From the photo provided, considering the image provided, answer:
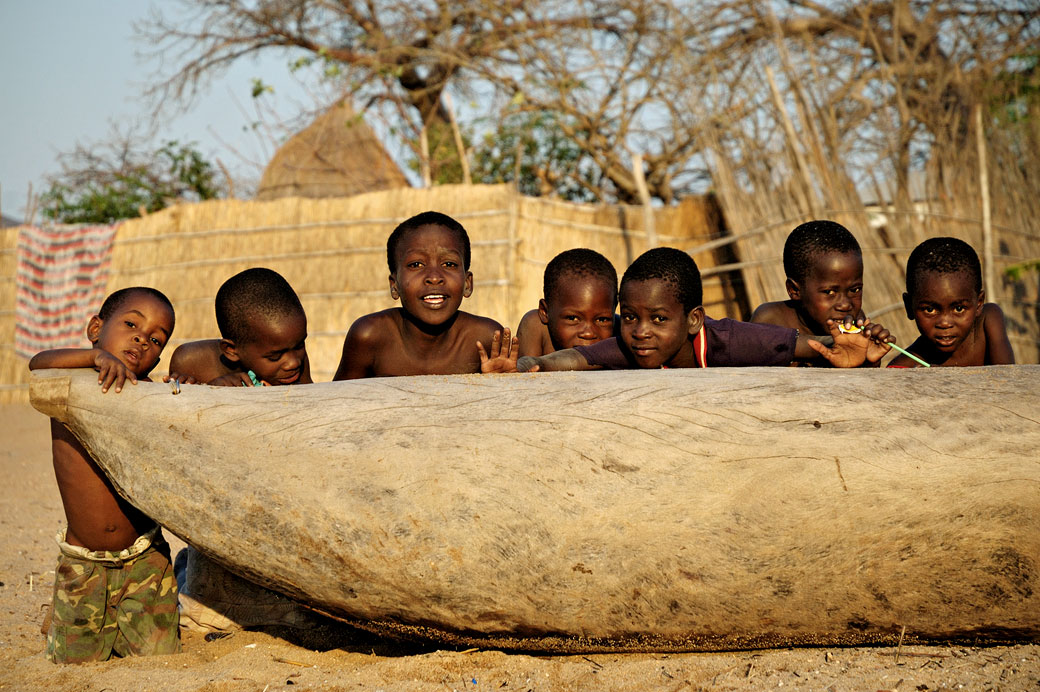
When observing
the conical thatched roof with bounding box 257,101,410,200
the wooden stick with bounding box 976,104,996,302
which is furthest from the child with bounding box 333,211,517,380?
the conical thatched roof with bounding box 257,101,410,200

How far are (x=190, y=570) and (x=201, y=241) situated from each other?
266 inches

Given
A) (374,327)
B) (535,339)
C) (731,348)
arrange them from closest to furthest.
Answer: (731,348) < (374,327) < (535,339)

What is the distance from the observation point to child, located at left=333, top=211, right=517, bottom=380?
10.5 ft

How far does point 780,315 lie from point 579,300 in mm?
804

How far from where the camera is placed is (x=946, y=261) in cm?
304

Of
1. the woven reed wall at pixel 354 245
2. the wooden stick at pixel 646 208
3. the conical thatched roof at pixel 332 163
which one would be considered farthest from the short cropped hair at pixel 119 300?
the conical thatched roof at pixel 332 163

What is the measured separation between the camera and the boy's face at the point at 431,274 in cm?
317

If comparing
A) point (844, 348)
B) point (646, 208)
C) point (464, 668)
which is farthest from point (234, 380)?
point (646, 208)

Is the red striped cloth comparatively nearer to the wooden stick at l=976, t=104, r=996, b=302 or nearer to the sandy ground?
the sandy ground

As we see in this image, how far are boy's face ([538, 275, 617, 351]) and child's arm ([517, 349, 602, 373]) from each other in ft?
2.13

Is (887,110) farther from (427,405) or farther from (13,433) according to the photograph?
(13,433)

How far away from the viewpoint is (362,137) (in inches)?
426

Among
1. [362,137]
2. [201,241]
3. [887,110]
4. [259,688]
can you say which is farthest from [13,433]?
[887,110]

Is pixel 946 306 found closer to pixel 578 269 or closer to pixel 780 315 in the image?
pixel 780 315
